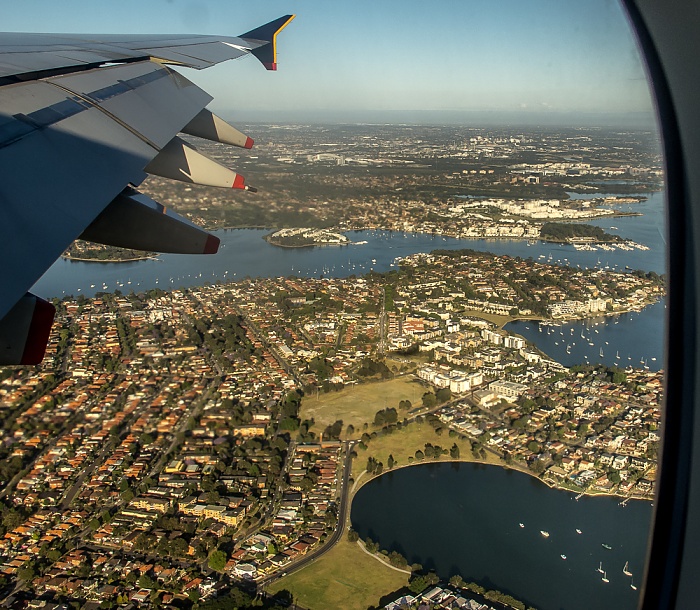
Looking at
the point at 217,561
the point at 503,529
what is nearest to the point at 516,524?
the point at 503,529

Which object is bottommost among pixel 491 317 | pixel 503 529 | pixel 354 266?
pixel 503 529

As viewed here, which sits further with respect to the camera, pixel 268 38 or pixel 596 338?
pixel 596 338

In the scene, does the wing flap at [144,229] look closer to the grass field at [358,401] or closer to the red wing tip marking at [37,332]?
the red wing tip marking at [37,332]

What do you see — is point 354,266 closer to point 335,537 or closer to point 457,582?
point 335,537

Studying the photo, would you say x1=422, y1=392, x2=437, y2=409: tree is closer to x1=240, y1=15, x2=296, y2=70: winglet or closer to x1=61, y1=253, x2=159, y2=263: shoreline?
x1=240, y1=15, x2=296, y2=70: winglet

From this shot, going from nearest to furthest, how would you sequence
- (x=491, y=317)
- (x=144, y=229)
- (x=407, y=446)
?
(x=144, y=229) → (x=407, y=446) → (x=491, y=317)

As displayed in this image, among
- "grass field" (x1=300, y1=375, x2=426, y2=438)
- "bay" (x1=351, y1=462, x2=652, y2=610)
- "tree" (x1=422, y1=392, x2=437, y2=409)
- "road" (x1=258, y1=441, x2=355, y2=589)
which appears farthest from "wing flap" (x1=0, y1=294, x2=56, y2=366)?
"tree" (x1=422, y1=392, x2=437, y2=409)

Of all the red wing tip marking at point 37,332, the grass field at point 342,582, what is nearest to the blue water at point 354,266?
the grass field at point 342,582
